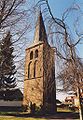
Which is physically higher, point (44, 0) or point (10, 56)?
point (44, 0)

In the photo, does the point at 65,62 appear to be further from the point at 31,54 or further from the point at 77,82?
the point at 31,54

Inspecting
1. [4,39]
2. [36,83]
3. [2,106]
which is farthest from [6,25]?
[2,106]

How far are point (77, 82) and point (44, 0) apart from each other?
14.2 ft

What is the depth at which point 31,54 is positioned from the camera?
3978 cm

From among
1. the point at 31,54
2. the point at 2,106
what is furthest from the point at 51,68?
the point at 2,106

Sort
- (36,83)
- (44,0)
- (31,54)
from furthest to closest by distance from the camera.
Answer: (31,54) < (36,83) < (44,0)

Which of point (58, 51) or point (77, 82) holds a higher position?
point (58, 51)

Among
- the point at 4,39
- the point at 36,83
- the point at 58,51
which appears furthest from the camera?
the point at 36,83

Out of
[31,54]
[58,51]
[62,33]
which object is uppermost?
[31,54]

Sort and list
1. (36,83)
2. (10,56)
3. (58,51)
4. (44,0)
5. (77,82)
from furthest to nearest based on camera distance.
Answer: (36,83) < (10,56) < (44,0) < (58,51) < (77,82)

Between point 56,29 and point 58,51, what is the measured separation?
3.81 ft

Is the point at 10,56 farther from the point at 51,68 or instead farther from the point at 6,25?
the point at 51,68

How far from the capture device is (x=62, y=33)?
1026 cm

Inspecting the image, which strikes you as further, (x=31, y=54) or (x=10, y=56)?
(x=31, y=54)
